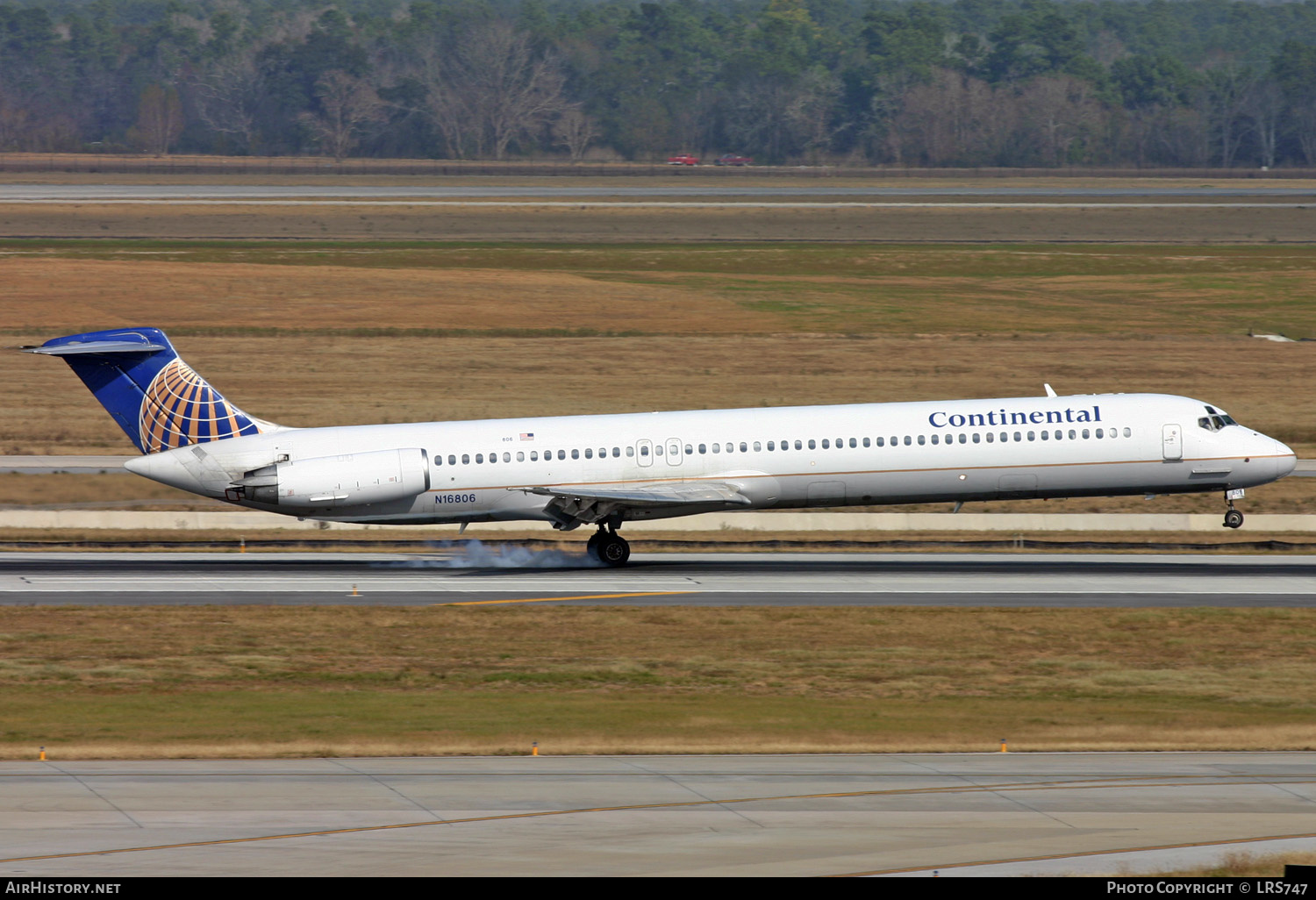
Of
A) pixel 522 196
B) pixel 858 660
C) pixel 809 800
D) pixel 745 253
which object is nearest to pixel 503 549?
pixel 858 660

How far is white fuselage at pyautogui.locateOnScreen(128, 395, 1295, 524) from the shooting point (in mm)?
39531

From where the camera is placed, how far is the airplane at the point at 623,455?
3931 centimetres

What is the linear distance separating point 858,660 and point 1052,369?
1652 inches

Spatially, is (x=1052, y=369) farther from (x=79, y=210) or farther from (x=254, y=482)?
(x=79, y=210)

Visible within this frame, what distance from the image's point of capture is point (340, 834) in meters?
18.2

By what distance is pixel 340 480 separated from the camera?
127 feet

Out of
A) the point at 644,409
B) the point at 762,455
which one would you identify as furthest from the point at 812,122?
the point at 762,455

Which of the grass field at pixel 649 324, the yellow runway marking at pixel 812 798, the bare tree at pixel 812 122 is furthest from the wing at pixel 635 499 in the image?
the bare tree at pixel 812 122

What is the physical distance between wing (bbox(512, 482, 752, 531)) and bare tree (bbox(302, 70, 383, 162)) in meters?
157

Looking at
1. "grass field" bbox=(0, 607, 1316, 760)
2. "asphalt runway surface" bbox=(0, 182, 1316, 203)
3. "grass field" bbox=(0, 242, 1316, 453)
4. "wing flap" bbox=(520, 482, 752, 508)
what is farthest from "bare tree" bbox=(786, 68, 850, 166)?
"grass field" bbox=(0, 607, 1316, 760)

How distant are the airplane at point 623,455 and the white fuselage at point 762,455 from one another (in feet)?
0.14

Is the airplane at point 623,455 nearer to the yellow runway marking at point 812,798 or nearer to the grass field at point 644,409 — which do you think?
the grass field at point 644,409

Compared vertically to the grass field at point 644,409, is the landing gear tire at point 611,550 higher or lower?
lower

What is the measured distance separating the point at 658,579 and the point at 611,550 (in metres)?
2.49
